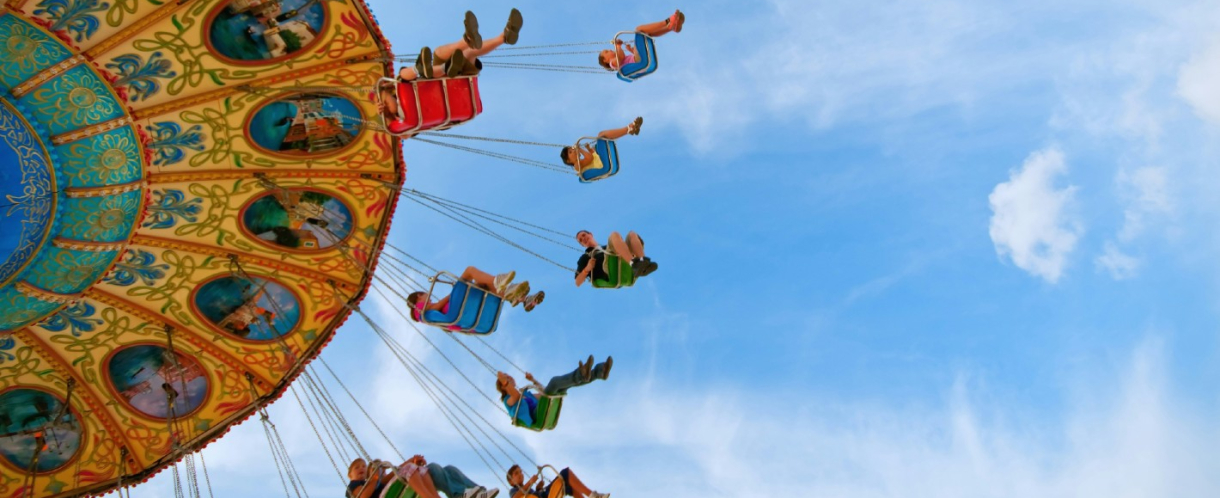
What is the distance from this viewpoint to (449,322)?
1140 centimetres

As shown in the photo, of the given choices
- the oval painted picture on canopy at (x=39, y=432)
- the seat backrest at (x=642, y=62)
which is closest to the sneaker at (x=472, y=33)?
Answer: the seat backrest at (x=642, y=62)

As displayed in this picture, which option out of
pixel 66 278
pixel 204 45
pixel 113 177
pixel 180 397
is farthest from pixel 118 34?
pixel 180 397

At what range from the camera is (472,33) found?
9.51 metres

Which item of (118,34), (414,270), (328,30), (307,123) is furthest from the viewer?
(414,270)

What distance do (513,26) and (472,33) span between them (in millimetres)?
440

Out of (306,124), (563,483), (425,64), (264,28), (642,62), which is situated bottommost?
(563,483)

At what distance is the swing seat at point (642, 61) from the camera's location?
13602 millimetres

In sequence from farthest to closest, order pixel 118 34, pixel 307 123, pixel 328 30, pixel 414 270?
pixel 414 270
pixel 307 123
pixel 328 30
pixel 118 34

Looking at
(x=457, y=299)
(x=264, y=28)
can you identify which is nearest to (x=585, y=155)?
(x=457, y=299)

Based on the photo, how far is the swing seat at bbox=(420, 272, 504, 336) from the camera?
1134 centimetres

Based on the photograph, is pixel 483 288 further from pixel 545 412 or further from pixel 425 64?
pixel 425 64

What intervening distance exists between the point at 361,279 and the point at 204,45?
395cm

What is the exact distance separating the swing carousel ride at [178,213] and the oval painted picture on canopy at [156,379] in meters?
0.02

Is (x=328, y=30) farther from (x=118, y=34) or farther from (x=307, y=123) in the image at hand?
(x=118, y=34)
